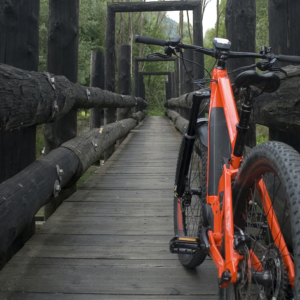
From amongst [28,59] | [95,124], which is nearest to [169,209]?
[28,59]

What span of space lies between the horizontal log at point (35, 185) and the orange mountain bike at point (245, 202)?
0.77m

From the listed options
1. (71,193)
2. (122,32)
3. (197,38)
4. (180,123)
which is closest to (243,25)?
(71,193)

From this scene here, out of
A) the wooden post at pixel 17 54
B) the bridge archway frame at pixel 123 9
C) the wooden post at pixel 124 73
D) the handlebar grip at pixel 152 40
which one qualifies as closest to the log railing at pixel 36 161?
the wooden post at pixel 17 54

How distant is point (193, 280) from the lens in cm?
224

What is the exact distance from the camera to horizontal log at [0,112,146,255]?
79.1 inches

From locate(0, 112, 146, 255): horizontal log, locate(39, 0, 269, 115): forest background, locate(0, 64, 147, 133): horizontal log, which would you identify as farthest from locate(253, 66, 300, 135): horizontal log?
locate(39, 0, 269, 115): forest background

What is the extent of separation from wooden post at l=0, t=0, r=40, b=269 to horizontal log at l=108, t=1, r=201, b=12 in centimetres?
817

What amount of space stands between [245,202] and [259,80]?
0.44 metres

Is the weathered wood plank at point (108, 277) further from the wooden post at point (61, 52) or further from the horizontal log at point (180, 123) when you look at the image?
the horizontal log at point (180, 123)

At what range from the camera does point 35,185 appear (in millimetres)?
2471

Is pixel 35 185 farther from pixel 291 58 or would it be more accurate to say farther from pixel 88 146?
pixel 88 146

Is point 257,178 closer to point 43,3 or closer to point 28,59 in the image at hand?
point 28,59

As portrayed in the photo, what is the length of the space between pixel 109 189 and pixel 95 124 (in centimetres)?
575

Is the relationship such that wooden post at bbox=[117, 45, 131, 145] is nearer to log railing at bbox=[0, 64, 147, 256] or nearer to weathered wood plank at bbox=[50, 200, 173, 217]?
weathered wood plank at bbox=[50, 200, 173, 217]
